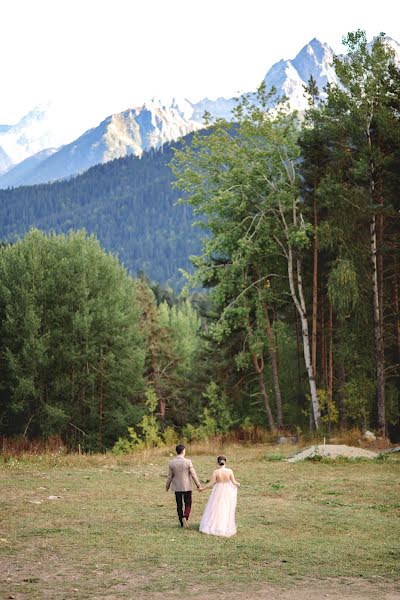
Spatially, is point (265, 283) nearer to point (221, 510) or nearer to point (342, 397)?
point (342, 397)

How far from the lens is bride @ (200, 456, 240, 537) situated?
13.4 meters

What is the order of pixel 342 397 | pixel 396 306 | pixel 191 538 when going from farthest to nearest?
pixel 342 397 < pixel 396 306 < pixel 191 538

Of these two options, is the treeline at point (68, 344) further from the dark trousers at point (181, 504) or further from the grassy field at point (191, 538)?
the dark trousers at point (181, 504)

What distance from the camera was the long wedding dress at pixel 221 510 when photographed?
13445mm

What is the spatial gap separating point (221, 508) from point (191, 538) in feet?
2.63

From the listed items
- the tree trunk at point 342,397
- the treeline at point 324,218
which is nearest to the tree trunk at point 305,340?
the treeline at point 324,218

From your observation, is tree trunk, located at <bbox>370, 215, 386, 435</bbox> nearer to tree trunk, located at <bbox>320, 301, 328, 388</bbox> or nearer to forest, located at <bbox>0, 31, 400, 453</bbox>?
forest, located at <bbox>0, 31, 400, 453</bbox>

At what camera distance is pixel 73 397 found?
4594 centimetres

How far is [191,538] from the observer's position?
13109mm

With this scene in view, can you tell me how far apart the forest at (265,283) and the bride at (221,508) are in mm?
17612

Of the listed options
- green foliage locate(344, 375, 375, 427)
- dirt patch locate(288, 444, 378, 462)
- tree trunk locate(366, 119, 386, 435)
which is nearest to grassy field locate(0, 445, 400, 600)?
dirt patch locate(288, 444, 378, 462)

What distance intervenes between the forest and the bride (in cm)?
1761

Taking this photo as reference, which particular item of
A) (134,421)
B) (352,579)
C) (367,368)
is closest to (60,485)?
(352,579)

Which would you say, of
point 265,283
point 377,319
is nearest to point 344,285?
point 377,319
